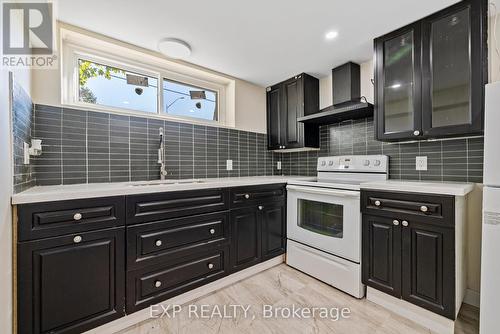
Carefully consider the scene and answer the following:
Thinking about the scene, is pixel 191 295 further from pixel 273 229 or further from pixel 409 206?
pixel 409 206

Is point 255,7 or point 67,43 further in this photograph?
point 67,43

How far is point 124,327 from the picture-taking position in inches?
55.7

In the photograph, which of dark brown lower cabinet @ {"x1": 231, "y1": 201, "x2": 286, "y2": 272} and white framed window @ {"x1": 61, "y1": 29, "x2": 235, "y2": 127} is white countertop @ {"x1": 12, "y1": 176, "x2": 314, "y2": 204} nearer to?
dark brown lower cabinet @ {"x1": 231, "y1": 201, "x2": 286, "y2": 272}

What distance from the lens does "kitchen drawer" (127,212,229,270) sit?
145 centimetres

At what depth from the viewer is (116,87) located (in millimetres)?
2047

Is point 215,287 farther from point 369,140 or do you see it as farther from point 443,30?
point 443,30

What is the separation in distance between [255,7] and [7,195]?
5.85 ft

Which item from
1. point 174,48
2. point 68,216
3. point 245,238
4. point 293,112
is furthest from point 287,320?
point 174,48

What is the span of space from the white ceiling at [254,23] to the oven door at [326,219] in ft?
4.36

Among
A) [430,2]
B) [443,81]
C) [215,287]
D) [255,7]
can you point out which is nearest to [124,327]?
[215,287]

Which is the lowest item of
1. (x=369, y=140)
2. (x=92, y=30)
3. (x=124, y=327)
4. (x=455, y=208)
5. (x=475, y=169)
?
(x=124, y=327)

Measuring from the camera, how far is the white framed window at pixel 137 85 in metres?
1.83

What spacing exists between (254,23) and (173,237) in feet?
5.71

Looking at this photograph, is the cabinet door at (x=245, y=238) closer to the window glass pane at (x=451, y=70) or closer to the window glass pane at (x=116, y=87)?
the window glass pane at (x=116, y=87)
